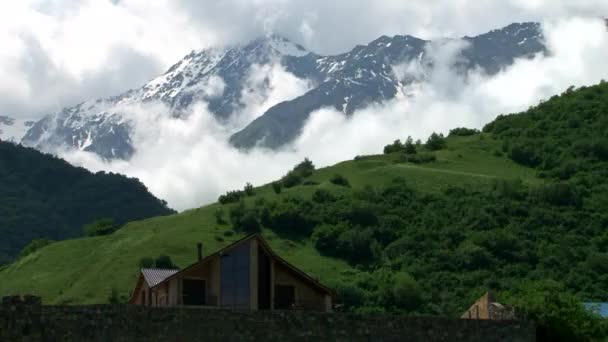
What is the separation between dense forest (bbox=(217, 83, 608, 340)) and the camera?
4432 inches

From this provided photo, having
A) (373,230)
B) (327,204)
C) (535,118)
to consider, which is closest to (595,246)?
(373,230)

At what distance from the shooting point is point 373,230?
13550 centimetres

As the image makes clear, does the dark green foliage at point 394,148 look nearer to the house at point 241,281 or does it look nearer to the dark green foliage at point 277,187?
the dark green foliage at point 277,187

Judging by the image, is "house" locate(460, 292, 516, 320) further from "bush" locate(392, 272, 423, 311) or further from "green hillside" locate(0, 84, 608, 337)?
"bush" locate(392, 272, 423, 311)

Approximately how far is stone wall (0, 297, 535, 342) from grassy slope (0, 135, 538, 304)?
7025 centimetres

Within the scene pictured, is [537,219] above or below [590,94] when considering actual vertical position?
below

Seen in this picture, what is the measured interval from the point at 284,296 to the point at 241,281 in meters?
2.45

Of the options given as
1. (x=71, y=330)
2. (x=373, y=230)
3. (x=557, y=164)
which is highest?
(x=557, y=164)

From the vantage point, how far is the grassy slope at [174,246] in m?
115

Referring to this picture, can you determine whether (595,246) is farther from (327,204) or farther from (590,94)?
(590,94)

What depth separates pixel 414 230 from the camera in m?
135

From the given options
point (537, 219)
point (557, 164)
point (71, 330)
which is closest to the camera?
point (71, 330)

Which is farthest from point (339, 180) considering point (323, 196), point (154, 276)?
point (154, 276)

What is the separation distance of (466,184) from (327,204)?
17355 millimetres
